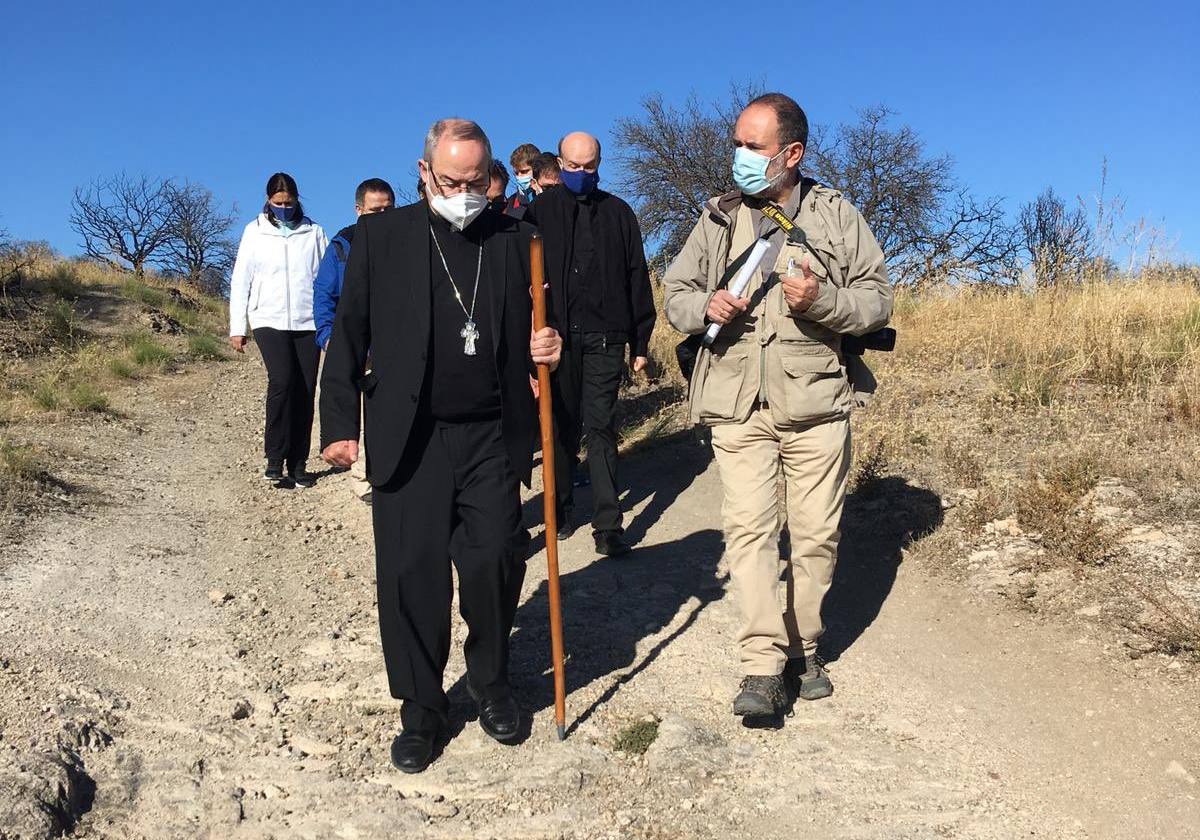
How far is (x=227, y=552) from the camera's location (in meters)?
6.14

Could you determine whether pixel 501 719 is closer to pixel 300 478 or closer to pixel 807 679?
pixel 807 679

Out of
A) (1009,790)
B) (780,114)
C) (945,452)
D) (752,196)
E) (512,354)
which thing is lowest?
(1009,790)

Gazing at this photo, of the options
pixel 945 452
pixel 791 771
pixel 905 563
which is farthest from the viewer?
pixel 945 452

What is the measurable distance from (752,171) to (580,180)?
8.21ft

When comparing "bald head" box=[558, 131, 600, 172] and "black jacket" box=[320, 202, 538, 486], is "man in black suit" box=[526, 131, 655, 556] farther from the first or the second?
"black jacket" box=[320, 202, 538, 486]

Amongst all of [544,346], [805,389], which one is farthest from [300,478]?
[805,389]

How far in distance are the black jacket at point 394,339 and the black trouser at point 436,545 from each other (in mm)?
82

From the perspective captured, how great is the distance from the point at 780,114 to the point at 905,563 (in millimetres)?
2811

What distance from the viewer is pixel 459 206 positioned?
3.65 meters

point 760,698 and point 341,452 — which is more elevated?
point 341,452

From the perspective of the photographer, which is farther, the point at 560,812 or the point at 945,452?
the point at 945,452

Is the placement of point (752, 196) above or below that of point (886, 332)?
above

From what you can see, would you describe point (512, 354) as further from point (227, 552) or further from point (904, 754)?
point (227, 552)

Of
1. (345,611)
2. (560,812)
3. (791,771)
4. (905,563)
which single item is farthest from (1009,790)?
(345,611)
